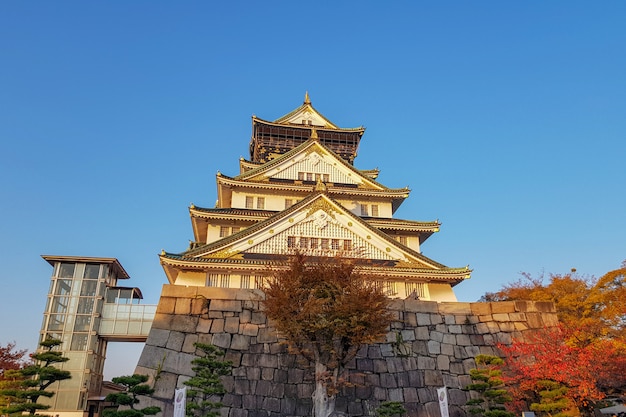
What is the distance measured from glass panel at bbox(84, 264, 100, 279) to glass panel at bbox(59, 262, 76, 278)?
71 cm

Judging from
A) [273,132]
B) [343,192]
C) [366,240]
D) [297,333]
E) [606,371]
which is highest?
[273,132]

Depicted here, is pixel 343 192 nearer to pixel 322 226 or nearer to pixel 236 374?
pixel 322 226

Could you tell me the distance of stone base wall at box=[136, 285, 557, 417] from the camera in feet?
56.4

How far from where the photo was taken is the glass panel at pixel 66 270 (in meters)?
23.5

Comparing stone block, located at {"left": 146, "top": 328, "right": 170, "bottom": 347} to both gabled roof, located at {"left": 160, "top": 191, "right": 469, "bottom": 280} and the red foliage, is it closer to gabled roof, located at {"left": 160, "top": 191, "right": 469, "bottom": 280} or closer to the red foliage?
gabled roof, located at {"left": 160, "top": 191, "right": 469, "bottom": 280}

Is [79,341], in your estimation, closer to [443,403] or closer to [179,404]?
[179,404]

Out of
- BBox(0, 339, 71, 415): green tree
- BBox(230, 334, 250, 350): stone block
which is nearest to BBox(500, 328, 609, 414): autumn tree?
BBox(230, 334, 250, 350): stone block

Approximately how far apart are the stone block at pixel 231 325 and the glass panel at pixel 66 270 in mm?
10255

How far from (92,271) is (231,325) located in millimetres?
9739

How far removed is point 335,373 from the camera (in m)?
15.0

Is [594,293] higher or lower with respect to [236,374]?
higher

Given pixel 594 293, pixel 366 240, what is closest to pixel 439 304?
pixel 366 240

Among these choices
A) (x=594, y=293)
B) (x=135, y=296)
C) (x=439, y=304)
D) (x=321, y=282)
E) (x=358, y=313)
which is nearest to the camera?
(x=358, y=313)

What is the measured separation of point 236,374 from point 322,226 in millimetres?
9450
